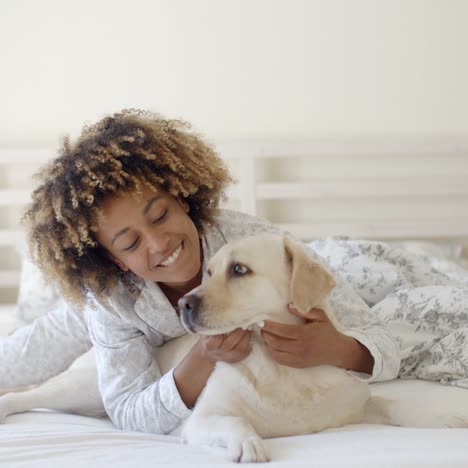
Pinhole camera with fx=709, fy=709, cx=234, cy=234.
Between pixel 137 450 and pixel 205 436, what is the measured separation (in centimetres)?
14

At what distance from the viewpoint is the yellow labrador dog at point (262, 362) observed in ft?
4.80

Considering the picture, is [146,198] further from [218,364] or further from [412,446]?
[412,446]

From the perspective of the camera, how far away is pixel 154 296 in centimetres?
185

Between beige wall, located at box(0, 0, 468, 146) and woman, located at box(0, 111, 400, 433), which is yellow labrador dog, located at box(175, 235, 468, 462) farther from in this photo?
beige wall, located at box(0, 0, 468, 146)

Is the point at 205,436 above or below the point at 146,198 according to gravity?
below

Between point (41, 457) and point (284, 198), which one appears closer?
point (41, 457)

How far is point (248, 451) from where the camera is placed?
1.33 m

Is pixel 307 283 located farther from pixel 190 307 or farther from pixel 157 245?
pixel 157 245

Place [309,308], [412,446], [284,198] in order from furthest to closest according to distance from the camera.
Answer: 1. [284,198]
2. [309,308]
3. [412,446]

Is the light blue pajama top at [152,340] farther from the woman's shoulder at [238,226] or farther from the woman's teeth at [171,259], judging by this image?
the woman's teeth at [171,259]

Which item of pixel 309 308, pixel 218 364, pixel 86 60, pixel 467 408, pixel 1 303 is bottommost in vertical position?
pixel 1 303

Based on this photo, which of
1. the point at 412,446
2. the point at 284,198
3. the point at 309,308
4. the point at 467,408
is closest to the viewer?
the point at 412,446

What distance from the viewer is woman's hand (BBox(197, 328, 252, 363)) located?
1529mm

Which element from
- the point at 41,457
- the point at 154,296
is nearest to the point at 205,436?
the point at 41,457
